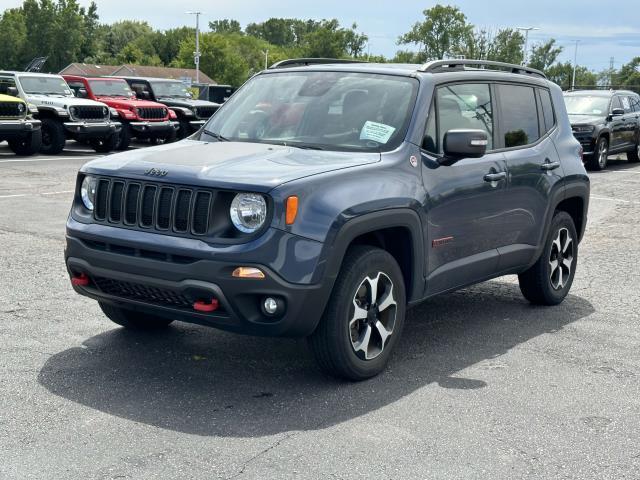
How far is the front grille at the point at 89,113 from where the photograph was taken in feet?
72.7

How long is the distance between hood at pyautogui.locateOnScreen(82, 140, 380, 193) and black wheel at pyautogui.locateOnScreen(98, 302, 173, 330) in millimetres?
979

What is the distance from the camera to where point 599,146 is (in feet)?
68.4

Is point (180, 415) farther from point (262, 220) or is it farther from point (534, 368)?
point (534, 368)

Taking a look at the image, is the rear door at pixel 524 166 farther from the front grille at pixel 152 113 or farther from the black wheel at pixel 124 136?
the front grille at pixel 152 113

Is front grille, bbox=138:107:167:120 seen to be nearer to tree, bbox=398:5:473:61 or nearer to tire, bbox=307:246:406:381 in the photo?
tire, bbox=307:246:406:381

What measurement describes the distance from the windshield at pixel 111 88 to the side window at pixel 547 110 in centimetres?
1938

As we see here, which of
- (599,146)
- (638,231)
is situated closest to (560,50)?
(599,146)

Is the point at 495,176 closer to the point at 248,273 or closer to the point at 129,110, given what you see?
the point at 248,273

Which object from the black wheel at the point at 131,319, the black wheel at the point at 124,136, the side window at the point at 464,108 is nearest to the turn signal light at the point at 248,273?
the black wheel at the point at 131,319

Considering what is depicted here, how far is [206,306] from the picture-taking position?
4812mm

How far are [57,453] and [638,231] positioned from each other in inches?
365

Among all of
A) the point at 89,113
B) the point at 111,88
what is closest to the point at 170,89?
the point at 111,88

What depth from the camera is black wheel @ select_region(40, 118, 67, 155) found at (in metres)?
21.9

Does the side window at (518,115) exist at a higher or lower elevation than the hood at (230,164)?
higher
